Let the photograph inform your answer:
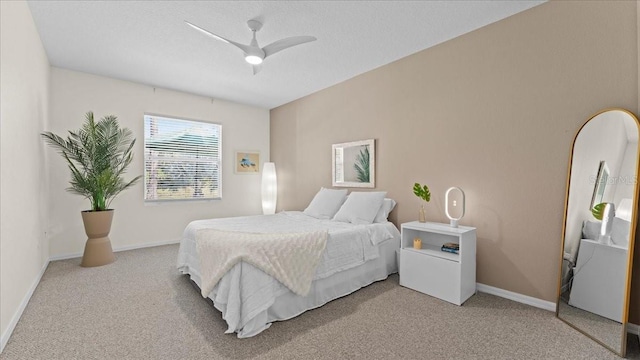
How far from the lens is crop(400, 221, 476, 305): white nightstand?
2.51 metres

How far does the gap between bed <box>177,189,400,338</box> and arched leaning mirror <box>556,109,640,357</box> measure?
159 cm

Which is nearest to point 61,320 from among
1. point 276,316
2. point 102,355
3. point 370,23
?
point 102,355

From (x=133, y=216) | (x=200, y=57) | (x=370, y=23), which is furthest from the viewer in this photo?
(x=133, y=216)

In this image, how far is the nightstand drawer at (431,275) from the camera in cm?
251

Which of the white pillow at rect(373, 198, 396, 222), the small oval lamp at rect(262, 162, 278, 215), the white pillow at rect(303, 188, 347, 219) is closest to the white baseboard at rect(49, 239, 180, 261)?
the small oval lamp at rect(262, 162, 278, 215)

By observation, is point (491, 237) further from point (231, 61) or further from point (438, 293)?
point (231, 61)

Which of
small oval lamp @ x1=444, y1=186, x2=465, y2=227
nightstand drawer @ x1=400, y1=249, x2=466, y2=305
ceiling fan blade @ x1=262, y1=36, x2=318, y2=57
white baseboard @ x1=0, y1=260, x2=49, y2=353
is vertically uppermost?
ceiling fan blade @ x1=262, y1=36, x2=318, y2=57

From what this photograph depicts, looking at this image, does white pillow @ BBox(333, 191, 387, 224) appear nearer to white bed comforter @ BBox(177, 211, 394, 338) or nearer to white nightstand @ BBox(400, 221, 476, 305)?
white bed comforter @ BBox(177, 211, 394, 338)

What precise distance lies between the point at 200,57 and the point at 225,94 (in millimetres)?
1479

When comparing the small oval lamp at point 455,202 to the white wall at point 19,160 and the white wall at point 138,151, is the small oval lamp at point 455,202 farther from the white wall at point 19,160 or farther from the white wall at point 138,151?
the white wall at point 138,151

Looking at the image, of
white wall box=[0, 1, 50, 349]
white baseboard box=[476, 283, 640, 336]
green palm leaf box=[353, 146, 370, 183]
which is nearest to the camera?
white wall box=[0, 1, 50, 349]

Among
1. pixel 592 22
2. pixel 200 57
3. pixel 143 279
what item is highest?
pixel 200 57

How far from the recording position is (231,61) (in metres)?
3.58

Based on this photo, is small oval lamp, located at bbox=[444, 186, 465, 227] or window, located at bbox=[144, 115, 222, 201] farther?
window, located at bbox=[144, 115, 222, 201]
